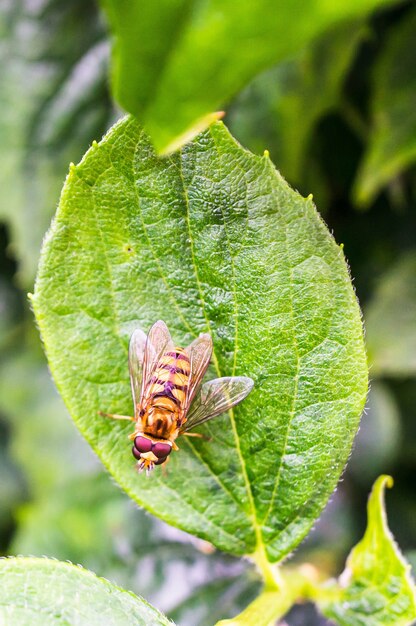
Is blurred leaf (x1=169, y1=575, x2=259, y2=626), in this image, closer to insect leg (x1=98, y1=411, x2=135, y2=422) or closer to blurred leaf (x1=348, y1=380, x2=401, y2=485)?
blurred leaf (x1=348, y1=380, x2=401, y2=485)

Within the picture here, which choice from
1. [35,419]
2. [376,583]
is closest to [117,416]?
[376,583]

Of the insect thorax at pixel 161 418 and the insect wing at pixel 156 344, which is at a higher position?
the insect wing at pixel 156 344

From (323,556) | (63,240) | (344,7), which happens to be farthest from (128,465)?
(323,556)

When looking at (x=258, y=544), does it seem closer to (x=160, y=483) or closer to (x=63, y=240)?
(x=160, y=483)

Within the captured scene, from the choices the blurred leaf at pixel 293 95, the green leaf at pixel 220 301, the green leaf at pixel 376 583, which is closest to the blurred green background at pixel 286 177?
the blurred leaf at pixel 293 95

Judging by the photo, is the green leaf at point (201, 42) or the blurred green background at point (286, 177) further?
the blurred green background at point (286, 177)

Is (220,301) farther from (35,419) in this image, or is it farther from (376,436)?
(35,419)

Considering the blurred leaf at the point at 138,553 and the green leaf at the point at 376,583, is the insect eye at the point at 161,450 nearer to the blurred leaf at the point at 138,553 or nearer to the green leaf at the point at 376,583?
the green leaf at the point at 376,583
